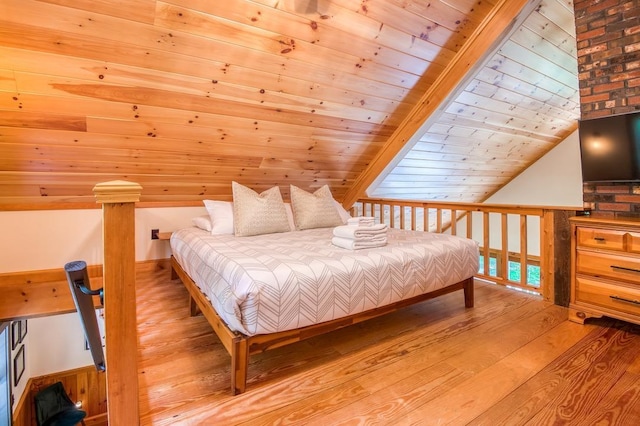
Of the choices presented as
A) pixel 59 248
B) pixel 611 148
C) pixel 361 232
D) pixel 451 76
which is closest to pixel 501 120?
pixel 451 76

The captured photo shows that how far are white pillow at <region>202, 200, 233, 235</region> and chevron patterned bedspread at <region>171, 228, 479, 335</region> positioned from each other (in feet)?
0.82

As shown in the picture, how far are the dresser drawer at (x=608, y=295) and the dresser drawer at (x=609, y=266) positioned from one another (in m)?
0.06

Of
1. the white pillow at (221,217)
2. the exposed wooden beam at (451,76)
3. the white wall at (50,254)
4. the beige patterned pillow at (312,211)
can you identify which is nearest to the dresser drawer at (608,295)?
the exposed wooden beam at (451,76)

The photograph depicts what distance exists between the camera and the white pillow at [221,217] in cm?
282

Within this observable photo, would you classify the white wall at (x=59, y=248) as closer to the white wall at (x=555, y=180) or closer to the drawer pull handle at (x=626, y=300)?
the drawer pull handle at (x=626, y=300)

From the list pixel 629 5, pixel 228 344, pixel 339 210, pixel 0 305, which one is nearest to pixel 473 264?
pixel 339 210

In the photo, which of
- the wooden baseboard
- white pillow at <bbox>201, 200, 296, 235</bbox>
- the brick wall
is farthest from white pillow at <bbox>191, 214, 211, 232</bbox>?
the brick wall

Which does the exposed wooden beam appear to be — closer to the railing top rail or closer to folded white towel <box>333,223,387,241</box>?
the railing top rail

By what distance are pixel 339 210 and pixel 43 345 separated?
2929mm

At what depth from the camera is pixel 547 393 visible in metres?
1.49

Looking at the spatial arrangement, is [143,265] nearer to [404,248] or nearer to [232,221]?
[232,221]

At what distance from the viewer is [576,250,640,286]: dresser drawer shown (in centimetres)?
198

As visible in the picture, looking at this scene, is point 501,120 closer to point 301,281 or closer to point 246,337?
point 301,281

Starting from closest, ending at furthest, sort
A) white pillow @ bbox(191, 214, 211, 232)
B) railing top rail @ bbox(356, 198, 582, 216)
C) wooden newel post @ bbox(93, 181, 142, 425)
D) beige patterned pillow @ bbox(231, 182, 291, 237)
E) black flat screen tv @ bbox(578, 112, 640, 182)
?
wooden newel post @ bbox(93, 181, 142, 425)
black flat screen tv @ bbox(578, 112, 640, 182)
railing top rail @ bbox(356, 198, 582, 216)
beige patterned pillow @ bbox(231, 182, 291, 237)
white pillow @ bbox(191, 214, 211, 232)
